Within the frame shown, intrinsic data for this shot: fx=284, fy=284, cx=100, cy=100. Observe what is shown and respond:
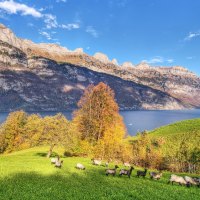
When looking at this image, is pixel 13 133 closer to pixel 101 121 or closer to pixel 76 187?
pixel 101 121

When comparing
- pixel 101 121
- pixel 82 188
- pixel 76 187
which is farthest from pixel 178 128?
pixel 76 187

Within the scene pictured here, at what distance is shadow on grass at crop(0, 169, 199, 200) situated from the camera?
29683 mm

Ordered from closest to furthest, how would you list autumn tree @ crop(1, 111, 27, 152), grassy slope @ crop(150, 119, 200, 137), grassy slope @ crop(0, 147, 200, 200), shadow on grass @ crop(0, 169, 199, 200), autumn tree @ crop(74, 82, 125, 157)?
shadow on grass @ crop(0, 169, 199, 200) < grassy slope @ crop(0, 147, 200, 200) < autumn tree @ crop(74, 82, 125, 157) < grassy slope @ crop(150, 119, 200, 137) < autumn tree @ crop(1, 111, 27, 152)

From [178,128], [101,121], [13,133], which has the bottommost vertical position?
[13,133]

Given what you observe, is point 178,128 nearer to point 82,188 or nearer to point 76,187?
point 82,188

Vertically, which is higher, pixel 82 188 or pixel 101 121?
pixel 101 121

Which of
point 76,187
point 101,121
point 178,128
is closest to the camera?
point 76,187

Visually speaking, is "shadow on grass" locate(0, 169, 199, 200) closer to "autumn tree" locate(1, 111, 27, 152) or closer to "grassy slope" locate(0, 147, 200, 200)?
"grassy slope" locate(0, 147, 200, 200)

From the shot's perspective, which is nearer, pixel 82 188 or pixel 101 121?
pixel 82 188

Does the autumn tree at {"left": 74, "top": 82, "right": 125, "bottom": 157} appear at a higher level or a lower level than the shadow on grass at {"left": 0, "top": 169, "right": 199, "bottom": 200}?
higher

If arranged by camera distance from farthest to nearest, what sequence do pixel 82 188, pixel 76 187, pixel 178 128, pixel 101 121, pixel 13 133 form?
pixel 178 128, pixel 13 133, pixel 101 121, pixel 76 187, pixel 82 188

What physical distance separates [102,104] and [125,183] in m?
43.1

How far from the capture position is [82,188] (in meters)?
33.5

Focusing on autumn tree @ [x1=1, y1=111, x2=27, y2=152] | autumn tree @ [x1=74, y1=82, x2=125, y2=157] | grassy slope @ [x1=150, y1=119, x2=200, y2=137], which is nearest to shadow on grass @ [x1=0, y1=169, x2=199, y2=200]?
autumn tree @ [x1=74, y1=82, x2=125, y2=157]
